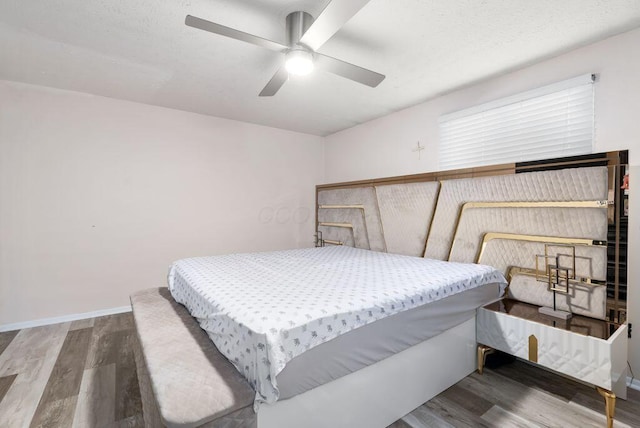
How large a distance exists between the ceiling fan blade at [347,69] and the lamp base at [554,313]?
205 centimetres

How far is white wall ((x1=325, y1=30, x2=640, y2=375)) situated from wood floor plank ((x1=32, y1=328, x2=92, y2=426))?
142 inches

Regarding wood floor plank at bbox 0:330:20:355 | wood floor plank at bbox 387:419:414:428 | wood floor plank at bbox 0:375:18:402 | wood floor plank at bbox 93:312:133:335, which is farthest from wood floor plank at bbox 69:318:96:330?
wood floor plank at bbox 387:419:414:428

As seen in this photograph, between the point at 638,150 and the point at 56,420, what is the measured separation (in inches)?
160

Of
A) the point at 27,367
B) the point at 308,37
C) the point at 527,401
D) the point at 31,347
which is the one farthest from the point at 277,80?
the point at 31,347

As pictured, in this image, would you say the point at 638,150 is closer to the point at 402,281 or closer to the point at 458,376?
the point at 402,281

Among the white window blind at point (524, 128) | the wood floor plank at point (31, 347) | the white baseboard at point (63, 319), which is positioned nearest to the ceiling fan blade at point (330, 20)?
the white window blind at point (524, 128)

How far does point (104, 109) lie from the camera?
130 inches

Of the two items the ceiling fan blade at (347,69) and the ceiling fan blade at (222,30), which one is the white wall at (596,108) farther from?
the ceiling fan blade at (222,30)

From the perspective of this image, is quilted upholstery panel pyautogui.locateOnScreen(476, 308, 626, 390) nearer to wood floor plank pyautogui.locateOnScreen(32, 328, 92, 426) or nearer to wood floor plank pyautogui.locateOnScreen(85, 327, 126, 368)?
wood floor plank pyautogui.locateOnScreen(32, 328, 92, 426)

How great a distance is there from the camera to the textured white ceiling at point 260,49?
1.81 m

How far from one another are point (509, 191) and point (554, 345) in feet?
3.89

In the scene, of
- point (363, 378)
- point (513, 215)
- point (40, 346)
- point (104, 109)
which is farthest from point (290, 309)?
point (104, 109)

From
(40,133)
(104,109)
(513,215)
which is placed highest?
(104,109)

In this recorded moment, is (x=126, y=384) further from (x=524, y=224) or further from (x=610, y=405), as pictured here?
(x=524, y=224)
